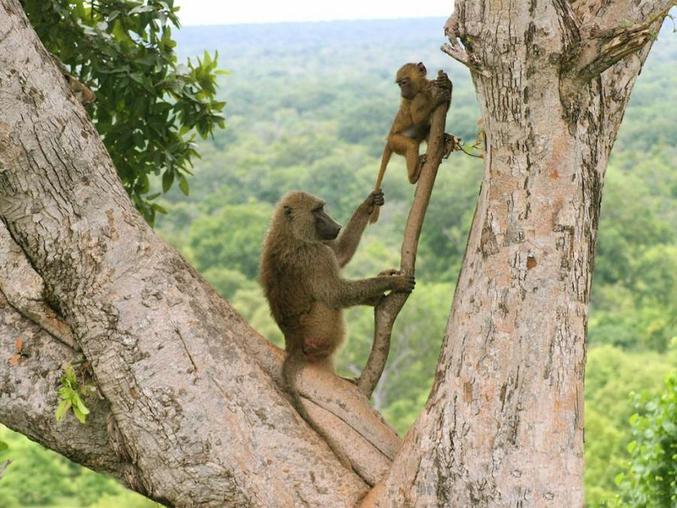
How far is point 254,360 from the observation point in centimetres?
396

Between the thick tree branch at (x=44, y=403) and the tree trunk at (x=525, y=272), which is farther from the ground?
the tree trunk at (x=525, y=272)

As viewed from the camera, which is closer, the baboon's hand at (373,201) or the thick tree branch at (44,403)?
the thick tree branch at (44,403)

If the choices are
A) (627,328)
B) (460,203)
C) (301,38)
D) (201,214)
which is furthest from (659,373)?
(301,38)

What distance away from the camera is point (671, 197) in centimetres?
5866

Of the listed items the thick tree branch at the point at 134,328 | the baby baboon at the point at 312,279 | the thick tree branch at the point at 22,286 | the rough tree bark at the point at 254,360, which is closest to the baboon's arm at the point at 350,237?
the baby baboon at the point at 312,279

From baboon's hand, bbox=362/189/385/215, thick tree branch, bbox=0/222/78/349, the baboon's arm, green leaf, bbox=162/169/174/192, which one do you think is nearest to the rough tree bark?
thick tree branch, bbox=0/222/78/349

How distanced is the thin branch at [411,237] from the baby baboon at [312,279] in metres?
0.14

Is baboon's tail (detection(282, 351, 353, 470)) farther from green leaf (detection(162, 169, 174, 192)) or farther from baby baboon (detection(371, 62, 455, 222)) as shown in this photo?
green leaf (detection(162, 169, 174, 192))

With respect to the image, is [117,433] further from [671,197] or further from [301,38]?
[301,38]

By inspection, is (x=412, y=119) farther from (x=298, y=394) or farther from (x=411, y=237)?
(x=298, y=394)

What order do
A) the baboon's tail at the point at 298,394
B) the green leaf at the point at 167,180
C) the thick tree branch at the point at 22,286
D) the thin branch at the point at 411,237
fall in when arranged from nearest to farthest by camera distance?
1. the thick tree branch at the point at 22,286
2. the baboon's tail at the point at 298,394
3. the thin branch at the point at 411,237
4. the green leaf at the point at 167,180

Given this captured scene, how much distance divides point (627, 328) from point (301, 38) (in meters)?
160

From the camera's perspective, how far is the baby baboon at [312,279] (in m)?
4.57

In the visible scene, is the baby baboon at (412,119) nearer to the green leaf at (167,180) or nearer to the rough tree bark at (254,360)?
the rough tree bark at (254,360)
